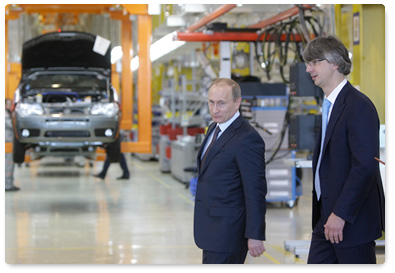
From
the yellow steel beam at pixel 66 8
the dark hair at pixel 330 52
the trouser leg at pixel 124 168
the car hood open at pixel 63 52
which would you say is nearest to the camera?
the dark hair at pixel 330 52

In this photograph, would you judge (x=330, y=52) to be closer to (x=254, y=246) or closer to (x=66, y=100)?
(x=254, y=246)

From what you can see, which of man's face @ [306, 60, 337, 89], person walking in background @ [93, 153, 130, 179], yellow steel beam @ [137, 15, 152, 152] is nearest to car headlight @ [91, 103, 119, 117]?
yellow steel beam @ [137, 15, 152, 152]

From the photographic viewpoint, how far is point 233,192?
143 inches

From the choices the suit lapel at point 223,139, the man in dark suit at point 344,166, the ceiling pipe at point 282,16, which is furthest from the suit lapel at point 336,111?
the ceiling pipe at point 282,16

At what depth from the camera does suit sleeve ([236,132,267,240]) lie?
3.54 meters

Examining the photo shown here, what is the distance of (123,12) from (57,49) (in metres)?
1.33

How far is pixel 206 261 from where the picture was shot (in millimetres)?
3764

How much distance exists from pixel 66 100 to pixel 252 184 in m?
7.27

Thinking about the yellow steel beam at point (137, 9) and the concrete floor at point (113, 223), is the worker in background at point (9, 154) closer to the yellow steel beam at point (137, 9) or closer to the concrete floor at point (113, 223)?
the concrete floor at point (113, 223)

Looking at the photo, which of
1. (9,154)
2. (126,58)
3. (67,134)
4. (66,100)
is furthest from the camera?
(9,154)

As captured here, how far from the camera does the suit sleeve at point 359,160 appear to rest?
3.33 meters

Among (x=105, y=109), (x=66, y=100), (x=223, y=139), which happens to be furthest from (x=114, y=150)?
(x=223, y=139)

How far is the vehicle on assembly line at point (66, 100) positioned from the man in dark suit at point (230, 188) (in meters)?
6.06

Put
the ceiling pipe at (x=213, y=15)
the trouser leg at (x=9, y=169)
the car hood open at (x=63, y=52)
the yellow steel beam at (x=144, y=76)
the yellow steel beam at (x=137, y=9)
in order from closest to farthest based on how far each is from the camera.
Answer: the yellow steel beam at (x=137, y=9)
the yellow steel beam at (x=144, y=76)
the ceiling pipe at (x=213, y=15)
the car hood open at (x=63, y=52)
the trouser leg at (x=9, y=169)
